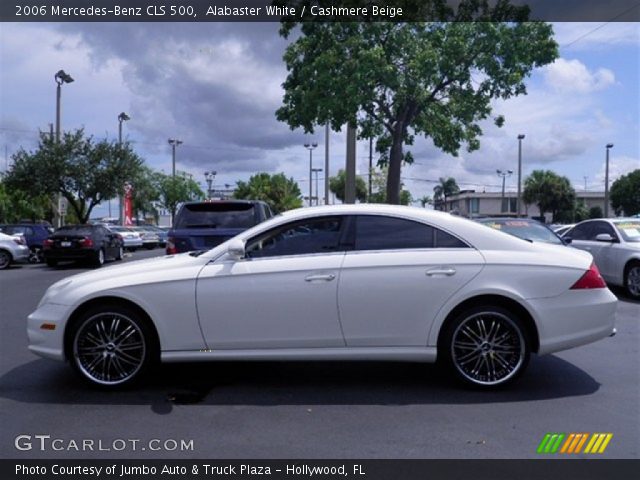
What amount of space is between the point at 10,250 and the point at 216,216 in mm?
12637

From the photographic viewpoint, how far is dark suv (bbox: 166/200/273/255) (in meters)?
9.13

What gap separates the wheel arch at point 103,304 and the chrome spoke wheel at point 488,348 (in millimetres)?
2583

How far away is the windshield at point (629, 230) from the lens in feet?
37.8

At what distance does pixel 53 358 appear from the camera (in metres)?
5.39

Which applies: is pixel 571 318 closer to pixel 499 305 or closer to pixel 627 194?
pixel 499 305

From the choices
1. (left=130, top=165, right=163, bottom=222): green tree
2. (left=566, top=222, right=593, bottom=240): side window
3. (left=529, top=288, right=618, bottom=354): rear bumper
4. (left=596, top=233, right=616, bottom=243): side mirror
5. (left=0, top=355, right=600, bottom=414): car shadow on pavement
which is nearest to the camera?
(left=0, top=355, right=600, bottom=414): car shadow on pavement

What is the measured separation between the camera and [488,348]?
5.32m

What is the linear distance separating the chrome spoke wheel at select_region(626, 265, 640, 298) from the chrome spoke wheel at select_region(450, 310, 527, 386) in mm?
6954

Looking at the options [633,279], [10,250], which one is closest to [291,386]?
[633,279]

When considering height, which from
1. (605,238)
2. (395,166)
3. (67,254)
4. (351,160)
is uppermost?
(351,160)

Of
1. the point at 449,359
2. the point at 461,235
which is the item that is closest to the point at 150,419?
the point at 449,359

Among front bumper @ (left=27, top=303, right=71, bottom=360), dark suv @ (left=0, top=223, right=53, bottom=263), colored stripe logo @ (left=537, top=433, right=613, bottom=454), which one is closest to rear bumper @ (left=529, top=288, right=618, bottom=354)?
colored stripe logo @ (left=537, top=433, right=613, bottom=454)

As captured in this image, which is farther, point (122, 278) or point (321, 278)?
point (122, 278)

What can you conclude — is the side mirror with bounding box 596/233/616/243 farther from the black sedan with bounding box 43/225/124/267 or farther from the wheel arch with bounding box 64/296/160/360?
the black sedan with bounding box 43/225/124/267
